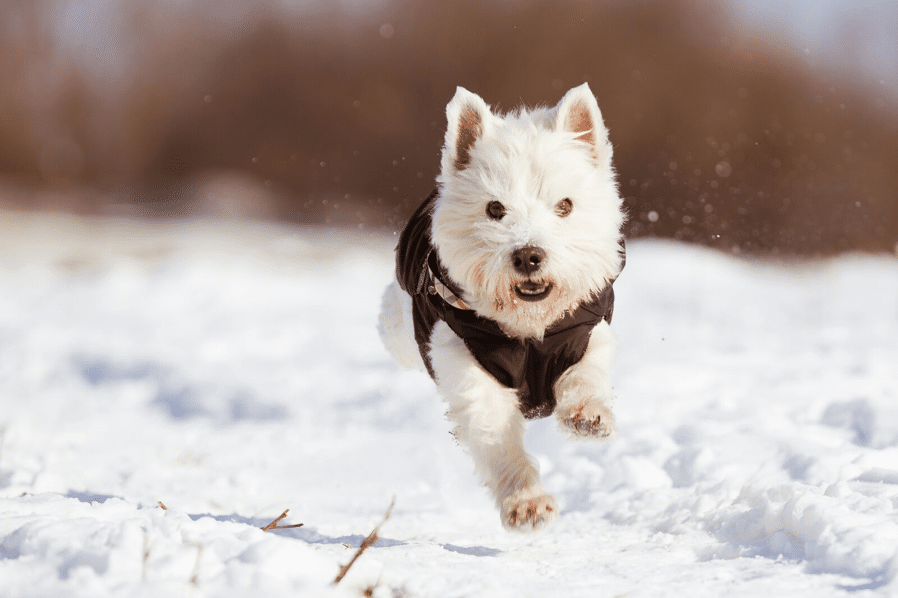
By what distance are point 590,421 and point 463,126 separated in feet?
4.91

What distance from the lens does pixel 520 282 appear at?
3256 mm

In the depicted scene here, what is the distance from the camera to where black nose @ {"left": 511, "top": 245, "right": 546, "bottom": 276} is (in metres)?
3.14

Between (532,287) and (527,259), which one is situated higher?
A: (527,259)

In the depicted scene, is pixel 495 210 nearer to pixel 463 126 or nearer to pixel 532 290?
pixel 532 290

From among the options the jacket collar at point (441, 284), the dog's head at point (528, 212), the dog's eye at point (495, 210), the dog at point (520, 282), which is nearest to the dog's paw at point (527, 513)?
the dog at point (520, 282)

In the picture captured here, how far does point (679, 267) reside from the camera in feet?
A: 39.0

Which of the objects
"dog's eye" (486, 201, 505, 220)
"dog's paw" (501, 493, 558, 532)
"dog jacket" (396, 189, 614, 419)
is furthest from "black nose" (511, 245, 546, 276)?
"dog's paw" (501, 493, 558, 532)

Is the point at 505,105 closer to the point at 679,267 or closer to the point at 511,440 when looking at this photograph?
the point at 511,440

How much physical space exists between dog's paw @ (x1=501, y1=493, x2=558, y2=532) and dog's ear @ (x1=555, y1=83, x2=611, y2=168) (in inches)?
62.8

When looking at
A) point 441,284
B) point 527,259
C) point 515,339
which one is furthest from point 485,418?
point 527,259

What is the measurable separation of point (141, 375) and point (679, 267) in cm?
801

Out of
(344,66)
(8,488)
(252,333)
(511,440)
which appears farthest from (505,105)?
(344,66)

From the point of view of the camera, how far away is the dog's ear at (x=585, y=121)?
3.60m

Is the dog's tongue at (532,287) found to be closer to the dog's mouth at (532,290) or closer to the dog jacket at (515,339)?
the dog's mouth at (532,290)
